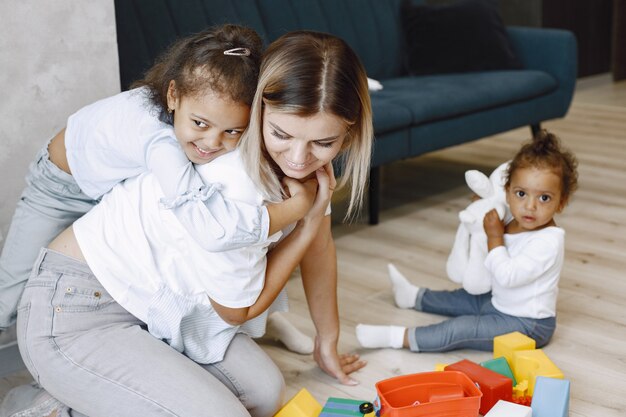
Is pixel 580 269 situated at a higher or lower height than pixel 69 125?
lower

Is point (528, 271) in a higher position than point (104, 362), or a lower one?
lower

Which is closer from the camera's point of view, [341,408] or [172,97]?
[172,97]

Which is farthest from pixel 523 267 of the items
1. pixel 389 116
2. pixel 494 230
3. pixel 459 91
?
pixel 459 91

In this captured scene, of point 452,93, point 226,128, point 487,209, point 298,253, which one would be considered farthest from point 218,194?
point 452,93

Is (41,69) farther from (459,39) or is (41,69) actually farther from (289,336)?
(459,39)

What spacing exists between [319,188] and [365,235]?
143 cm

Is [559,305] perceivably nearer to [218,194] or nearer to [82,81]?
[218,194]

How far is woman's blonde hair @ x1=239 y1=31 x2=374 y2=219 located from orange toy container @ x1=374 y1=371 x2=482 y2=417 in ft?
1.77

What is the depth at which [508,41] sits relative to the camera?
158 inches

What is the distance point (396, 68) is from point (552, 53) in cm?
73

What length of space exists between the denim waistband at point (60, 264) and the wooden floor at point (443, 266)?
0.51 meters

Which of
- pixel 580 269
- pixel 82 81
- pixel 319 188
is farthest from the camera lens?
pixel 580 269

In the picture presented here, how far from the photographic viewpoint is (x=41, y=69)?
2.07 m

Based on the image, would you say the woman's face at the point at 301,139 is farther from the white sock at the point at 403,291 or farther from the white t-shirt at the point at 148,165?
the white sock at the point at 403,291
